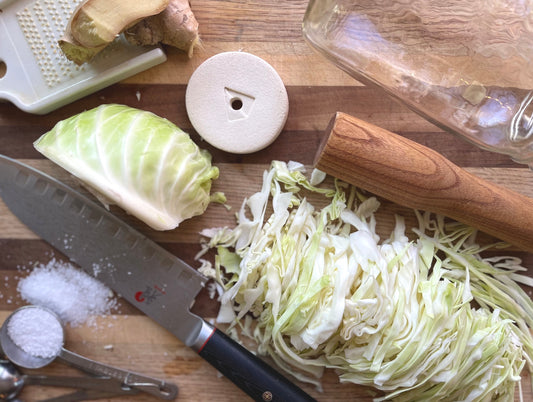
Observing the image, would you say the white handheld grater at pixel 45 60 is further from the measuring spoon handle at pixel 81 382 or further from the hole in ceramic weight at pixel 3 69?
the measuring spoon handle at pixel 81 382

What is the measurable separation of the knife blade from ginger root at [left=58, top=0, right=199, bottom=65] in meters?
0.46

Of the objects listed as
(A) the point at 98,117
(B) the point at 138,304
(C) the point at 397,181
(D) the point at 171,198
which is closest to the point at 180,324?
(B) the point at 138,304

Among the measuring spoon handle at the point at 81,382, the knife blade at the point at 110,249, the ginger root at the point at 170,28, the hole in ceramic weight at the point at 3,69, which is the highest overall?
the ginger root at the point at 170,28

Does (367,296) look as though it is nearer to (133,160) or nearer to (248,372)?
(248,372)

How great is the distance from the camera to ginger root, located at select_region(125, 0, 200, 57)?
1615mm

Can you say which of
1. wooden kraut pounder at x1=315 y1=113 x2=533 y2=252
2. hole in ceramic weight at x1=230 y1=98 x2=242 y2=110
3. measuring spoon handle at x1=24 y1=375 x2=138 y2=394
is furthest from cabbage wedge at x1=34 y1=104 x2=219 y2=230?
measuring spoon handle at x1=24 y1=375 x2=138 y2=394

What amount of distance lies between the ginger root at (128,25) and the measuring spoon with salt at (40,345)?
0.88 meters

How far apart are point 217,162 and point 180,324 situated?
566 millimetres

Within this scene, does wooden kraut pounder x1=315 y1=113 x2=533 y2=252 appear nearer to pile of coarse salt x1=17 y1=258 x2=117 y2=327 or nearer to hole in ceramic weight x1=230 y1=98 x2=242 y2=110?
hole in ceramic weight x1=230 y1=98 x2=242 y2=110

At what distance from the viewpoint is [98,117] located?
167 cm

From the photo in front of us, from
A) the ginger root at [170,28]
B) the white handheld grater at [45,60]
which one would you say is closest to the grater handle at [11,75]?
the white handheld grater at [45,60]

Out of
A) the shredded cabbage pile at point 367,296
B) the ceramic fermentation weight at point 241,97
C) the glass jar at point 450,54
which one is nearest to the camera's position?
the glass jar at point 450,54

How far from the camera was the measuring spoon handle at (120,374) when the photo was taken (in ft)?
5.72

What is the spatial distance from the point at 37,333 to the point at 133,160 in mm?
696
